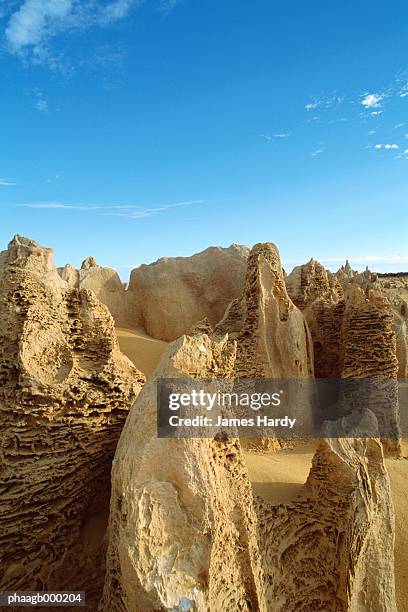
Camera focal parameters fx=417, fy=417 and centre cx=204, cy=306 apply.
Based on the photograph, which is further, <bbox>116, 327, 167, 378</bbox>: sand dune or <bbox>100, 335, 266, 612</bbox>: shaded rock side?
<bbox>116, 327, 167, 378</bbox>: sand dune

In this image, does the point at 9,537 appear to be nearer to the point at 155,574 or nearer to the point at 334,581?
the point at 155,574

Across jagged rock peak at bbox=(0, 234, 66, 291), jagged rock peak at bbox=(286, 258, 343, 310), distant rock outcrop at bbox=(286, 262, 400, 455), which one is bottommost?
distant rock outcrop at bbox=(286, 262, 400, 455)

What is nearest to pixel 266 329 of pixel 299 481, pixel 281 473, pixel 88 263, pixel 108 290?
pixel 281 473

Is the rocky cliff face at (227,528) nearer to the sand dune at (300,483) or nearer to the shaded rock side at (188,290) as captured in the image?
the sand dune at (300,483)

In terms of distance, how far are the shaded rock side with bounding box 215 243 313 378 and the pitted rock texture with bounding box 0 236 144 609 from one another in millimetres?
3718

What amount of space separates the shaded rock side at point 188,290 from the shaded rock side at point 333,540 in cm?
790

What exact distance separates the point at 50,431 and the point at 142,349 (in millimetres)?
7059

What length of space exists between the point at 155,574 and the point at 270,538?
Result: 1.23 m

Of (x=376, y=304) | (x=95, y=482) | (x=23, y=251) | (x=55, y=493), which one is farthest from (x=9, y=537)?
(x=376, y=304)

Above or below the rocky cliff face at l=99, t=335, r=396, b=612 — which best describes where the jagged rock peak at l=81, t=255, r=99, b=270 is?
above

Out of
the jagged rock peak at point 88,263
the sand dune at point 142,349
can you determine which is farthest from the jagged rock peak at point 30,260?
the jagged rock peak at point 88,263
